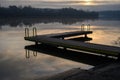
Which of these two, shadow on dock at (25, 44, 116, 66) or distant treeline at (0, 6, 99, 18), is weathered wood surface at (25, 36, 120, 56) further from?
distant treeline at (0, 6, 99, 18)

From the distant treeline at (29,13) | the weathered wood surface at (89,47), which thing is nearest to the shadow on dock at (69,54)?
the weathered wood surface at (89,47)

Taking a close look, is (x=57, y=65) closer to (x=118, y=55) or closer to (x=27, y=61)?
(x=27, y=61)

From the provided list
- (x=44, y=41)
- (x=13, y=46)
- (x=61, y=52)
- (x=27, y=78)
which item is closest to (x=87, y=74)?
(x=27, y=78)

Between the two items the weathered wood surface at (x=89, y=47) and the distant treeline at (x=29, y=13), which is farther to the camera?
the distant treeline at (x=29, y=13)

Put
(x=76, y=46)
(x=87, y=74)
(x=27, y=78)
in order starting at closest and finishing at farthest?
(x=87, y=74) → (x=27, y=78) → (x=76, y=46)

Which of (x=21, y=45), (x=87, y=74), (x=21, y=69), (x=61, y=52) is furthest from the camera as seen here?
(x=21, y=45)

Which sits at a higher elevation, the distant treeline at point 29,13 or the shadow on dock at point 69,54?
the distant treeline at point 29,13

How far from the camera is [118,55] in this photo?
11039 millimetres

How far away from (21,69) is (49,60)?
6.72ft

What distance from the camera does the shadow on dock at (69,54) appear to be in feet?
37.7

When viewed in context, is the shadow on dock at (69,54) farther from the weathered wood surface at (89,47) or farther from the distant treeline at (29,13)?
the distant treeline at (29,13)

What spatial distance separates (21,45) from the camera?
15891 mm

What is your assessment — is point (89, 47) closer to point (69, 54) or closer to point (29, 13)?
point (69, 54)

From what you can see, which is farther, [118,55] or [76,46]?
[76,46]
